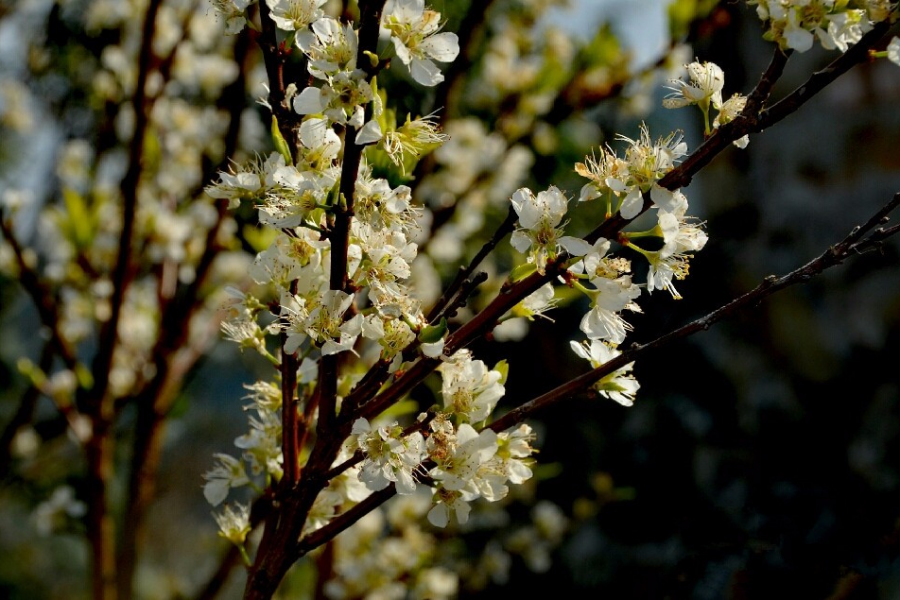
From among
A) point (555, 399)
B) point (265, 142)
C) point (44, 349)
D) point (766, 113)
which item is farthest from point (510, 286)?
point (44, 349)

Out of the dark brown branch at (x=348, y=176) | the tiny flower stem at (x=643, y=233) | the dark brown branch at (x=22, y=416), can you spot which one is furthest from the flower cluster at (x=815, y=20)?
the dark brown branch at (x=22, y=416)

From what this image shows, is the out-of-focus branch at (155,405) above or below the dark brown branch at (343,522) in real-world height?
above

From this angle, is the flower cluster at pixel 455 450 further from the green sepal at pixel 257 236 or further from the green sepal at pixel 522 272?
the green sepal at pixel 257 236

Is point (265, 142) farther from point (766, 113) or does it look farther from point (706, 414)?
point (706, 414)

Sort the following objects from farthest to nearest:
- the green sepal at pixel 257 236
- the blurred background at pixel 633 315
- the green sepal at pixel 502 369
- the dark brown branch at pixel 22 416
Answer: the dark brown branch at pixel 22 416 < the blurred background at pixel 633 315 < the green sepal at pixel 257 236 < the green sepal at pixel 502 369

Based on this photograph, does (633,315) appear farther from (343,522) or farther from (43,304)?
(43,304)

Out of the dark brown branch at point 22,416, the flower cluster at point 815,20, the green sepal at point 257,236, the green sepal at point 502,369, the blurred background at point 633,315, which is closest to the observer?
the flower cluster at point 815,20

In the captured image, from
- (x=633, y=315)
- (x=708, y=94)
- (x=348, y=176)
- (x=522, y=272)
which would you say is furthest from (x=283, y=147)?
(x=633, y=315)
